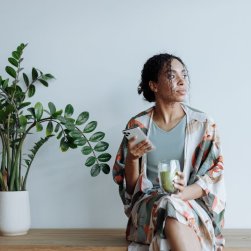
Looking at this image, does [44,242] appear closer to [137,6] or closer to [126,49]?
[126,49]

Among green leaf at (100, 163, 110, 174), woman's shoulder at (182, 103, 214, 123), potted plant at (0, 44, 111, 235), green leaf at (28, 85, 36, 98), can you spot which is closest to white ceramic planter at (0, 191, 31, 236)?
potted plant at (0, 44, 111, 235)

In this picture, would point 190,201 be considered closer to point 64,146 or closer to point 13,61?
point 64,146

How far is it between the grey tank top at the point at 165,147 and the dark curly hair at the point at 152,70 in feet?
0.76

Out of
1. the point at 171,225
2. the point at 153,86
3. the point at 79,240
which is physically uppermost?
the point at 153,86

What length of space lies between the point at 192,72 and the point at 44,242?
3.59 feet

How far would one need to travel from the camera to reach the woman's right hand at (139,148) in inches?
68.4

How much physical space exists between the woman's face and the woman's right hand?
267 millimetres

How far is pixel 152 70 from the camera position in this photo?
77.7 inches

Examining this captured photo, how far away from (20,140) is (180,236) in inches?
36.7

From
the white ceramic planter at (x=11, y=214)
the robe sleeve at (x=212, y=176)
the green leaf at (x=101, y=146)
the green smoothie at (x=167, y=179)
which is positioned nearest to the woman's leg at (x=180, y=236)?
the green smoothie at (x=167, y=179)

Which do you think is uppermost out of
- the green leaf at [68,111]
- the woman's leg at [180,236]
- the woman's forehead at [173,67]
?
the woman's forehead at [173,67]

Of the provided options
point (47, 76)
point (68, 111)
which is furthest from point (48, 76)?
point (68, 111)

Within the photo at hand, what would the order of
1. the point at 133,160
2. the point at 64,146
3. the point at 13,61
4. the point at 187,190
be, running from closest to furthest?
the point at 187,190 → the point at 133,160 → the point at 64,146 → the point at 13,61

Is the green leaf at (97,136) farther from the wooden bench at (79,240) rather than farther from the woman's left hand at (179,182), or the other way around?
the woman's left hand at (179,182)
